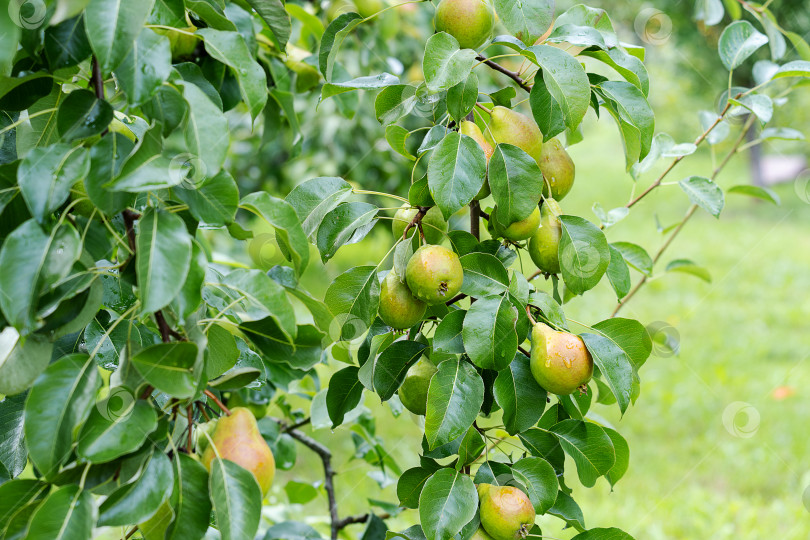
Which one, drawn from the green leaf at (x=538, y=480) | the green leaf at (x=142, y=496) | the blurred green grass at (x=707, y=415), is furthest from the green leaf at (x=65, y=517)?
the blurred green grass at (x=707, y=415)

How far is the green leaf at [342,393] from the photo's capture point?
0.75 metres

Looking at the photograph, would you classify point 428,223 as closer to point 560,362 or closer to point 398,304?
point 398,304

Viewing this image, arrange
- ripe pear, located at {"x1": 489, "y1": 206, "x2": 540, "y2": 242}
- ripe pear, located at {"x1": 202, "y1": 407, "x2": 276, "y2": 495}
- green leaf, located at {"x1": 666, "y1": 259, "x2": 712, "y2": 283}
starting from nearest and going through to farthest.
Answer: ripe pear, located at {"x1": 202, "y1": 407, "x2": 276, "y2": 495}, ripe pear, located at {"x1": 489, "y1": 206, "x2": 540, "y2": 242}, green leaf, located at {"x1": 666, "y1": 259, "x2": 712, "y2": 283}

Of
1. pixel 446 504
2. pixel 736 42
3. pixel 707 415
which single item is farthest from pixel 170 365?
pixel 707 415

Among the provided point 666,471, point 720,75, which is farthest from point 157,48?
point 720,75

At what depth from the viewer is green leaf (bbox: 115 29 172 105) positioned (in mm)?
496

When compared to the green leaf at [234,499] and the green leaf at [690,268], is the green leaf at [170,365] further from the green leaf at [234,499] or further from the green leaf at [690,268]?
the green leaf at [690,268]

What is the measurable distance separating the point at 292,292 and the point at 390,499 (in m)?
1.80

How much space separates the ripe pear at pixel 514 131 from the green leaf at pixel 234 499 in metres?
0.38

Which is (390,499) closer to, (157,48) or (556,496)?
(556,496)

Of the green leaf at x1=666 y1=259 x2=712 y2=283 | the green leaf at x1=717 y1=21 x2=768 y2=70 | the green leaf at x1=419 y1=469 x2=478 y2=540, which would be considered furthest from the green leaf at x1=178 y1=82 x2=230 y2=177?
the green leaf at x1=666 y1=259 x2=712 y2=283

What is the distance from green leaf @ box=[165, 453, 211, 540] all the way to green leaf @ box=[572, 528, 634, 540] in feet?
1.19

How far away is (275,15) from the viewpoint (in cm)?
71

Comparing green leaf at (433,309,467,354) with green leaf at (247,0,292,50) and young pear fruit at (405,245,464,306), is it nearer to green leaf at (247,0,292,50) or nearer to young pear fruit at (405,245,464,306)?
young pear fruit at (405,245,464,306)
